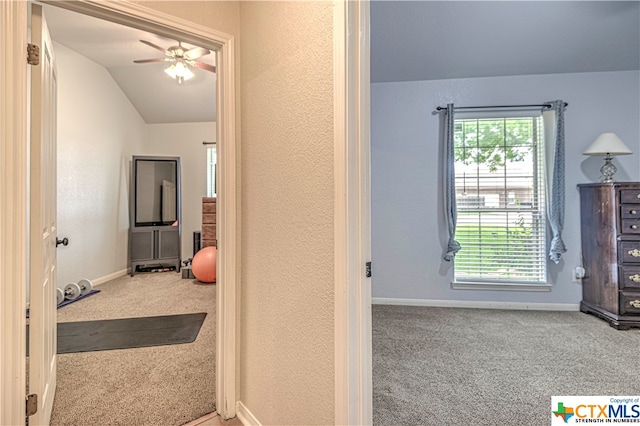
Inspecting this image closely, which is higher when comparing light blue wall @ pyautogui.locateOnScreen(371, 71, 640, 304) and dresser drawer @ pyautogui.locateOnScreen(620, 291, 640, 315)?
light blue wall @ pyautogui.locateOnScreen(371, 71, 640, 304)

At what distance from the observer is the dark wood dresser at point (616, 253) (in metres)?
2.82

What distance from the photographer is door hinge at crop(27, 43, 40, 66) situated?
133 cm

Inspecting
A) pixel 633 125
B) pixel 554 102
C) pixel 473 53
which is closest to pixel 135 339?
pixel 473 53

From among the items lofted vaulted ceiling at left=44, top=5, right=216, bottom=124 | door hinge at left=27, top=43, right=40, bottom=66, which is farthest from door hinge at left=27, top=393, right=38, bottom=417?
lofted vaulted ceiling at left=44, top=5, right=216, bottom=124

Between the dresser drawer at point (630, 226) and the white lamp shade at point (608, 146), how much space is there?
0.66 m

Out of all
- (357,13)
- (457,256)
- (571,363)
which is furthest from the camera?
(457,256)

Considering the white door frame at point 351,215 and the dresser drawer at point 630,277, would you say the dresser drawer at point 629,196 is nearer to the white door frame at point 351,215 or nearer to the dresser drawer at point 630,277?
the dresser drawer at point 630,277

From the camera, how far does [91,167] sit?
427 cm

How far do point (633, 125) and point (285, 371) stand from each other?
4200 millimetres

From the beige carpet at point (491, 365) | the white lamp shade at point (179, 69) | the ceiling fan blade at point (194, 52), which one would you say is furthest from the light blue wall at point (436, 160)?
the white lamp shade at point (179, 69)

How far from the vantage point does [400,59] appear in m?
3.22

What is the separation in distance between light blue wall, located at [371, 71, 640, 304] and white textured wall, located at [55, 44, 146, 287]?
372 cm

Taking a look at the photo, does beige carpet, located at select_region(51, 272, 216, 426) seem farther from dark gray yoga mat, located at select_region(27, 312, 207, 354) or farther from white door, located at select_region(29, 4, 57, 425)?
white door, located at select_region(29, 4, 57, 425)

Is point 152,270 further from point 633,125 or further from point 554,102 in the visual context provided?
point 633,125
